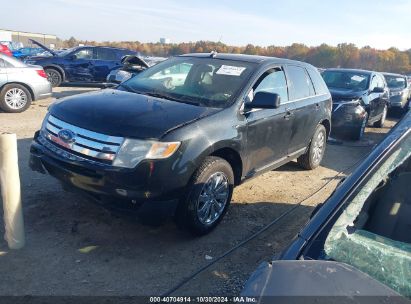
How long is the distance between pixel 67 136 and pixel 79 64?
11677mm

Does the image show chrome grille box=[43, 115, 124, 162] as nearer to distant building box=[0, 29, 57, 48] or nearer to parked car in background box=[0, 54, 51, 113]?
parked car in background box=[0, 54, 51, 113]

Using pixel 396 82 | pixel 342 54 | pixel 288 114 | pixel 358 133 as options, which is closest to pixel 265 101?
pixel 288 114

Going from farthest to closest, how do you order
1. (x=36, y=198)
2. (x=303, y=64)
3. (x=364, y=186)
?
1. (x=303, y=64)
2. (x=36, y=198)
3. (x=364, y=186)

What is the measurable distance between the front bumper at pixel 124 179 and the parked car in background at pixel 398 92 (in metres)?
12.4

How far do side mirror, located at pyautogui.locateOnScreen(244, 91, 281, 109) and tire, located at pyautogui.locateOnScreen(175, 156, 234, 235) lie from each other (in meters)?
0.73

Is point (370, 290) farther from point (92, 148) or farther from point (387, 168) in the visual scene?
point (92, 148)

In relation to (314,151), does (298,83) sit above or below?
above

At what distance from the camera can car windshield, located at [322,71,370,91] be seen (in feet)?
32.5

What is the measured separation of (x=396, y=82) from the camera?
1498 cm

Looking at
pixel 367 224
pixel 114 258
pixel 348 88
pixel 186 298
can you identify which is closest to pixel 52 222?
pixel 114 258

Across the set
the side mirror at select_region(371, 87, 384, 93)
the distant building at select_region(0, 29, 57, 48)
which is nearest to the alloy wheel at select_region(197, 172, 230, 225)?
the side mirror at select_region(371, 87, 384, 93)

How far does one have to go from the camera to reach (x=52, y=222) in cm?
392

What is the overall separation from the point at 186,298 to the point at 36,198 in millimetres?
2400

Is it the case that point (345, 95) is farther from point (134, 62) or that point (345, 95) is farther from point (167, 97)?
point (167, 97)
